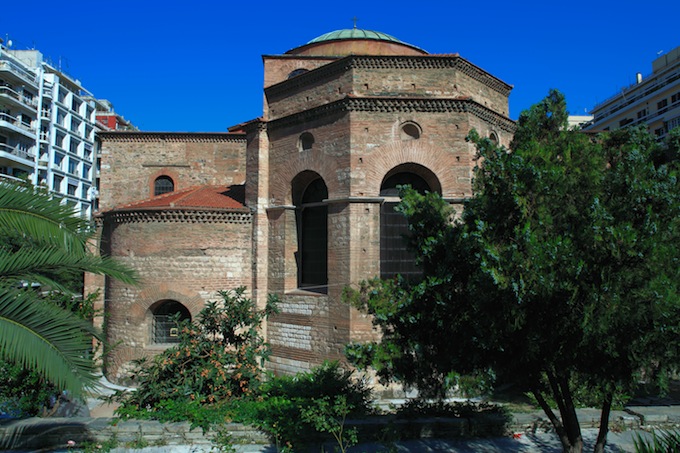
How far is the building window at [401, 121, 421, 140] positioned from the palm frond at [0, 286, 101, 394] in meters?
8.78

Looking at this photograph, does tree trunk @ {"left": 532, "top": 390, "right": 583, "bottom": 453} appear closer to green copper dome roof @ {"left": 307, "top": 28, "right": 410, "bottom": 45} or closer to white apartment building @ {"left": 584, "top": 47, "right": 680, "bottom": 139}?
green copper dome roof @ {"left": 307, "top": 28, "right": 410, "bottom": 45}

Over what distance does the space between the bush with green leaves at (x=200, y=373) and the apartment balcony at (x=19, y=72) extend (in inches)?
1234

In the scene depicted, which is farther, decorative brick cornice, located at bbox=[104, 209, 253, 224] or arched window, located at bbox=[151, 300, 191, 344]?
arched window, located at bbox=[151, 300, 191, 344]

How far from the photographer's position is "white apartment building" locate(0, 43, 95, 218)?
31734 mm

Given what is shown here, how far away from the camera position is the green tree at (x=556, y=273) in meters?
4.09

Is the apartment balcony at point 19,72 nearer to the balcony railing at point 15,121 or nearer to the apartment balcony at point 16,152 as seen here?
the balcony railing at point 15,121

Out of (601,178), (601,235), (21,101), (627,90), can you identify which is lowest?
(601,235)

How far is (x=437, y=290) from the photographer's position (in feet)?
17.1

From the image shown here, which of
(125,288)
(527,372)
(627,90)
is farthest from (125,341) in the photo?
(627,90)

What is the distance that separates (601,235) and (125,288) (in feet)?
39.4

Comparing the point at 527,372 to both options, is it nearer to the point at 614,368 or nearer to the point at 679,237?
the point at 614,368

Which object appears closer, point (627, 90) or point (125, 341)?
point (125, 341)

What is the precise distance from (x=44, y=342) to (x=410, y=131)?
925 cm

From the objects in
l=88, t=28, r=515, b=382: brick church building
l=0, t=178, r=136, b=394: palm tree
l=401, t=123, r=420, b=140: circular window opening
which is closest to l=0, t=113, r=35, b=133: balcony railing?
l=88, t=28, r=515, b=382: brick church building
